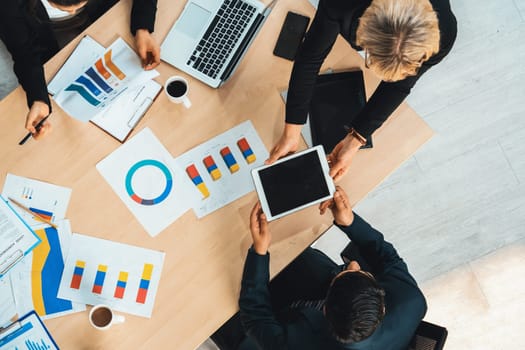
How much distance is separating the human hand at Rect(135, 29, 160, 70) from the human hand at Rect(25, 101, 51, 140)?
327 mm

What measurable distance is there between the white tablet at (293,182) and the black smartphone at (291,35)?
400mm

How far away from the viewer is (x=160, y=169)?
146 cm

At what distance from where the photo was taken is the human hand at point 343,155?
1.42 m

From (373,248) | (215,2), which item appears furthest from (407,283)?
(215,2)

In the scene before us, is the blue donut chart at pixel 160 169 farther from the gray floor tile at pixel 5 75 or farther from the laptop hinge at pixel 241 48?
the gray floor tile at pixel 5 75

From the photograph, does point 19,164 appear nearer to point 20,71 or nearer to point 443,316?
point 20,71

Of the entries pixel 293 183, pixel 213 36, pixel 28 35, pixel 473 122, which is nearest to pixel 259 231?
pixel 293 183

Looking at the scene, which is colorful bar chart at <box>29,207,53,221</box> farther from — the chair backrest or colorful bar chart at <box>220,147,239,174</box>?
the chair backrest

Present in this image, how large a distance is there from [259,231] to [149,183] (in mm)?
370

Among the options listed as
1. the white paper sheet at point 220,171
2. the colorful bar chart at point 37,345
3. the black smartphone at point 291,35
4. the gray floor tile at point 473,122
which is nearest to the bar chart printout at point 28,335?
the colorful bar chart at point 37,345

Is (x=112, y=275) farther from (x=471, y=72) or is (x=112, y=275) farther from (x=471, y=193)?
(x=471, y=72)

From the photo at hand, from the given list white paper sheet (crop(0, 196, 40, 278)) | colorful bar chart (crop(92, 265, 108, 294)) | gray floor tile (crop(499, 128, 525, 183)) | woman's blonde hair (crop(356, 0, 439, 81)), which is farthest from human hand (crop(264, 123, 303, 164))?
gray floor tile (crop(499, 128, 525, 183))

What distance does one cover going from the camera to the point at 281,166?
1.30m

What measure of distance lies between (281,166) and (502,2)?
5.70 ft
